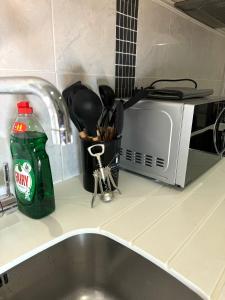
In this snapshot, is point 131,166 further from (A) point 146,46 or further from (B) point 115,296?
(A) point 146,46

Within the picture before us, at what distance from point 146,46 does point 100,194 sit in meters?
0.72

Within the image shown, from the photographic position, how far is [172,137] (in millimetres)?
766

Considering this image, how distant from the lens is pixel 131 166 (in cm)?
92

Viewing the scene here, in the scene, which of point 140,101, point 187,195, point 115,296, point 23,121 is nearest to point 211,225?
point 187,195

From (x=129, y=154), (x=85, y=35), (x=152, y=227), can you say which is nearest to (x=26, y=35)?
(x=85, y=35)

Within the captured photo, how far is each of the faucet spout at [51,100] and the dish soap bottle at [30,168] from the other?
0.47ft

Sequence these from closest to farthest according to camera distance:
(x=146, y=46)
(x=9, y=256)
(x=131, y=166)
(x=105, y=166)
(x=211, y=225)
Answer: (x=9, y=256)
(x=211, y=225)
(x=105, y=166)
(x=131, y=166)
(x=146, y=46)

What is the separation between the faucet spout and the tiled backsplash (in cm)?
22

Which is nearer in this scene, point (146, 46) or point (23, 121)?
point (23, 121)

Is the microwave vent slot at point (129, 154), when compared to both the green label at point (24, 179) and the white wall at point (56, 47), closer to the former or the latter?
the white wall at point (56, 47)

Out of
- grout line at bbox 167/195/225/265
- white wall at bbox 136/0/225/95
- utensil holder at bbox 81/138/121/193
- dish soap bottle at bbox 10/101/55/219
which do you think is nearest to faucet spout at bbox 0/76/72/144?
dish soap bottle at bbox 10/101/55/219

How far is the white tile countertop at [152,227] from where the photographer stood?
50 centimetres

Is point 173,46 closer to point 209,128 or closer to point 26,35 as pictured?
point 209,128

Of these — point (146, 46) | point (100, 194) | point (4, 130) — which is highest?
point (146, 46)
